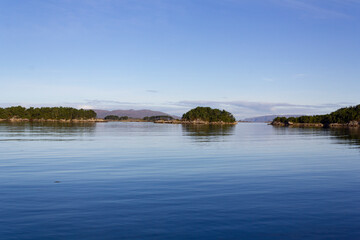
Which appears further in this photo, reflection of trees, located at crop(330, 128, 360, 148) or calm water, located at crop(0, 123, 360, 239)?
reflection of trees, located at crop(330, 128, 360, 148)

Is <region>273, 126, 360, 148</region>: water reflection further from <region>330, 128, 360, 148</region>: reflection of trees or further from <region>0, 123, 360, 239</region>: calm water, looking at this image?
<region>0, 123, 360, 239</region>: calm water

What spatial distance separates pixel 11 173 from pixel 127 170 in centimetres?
965

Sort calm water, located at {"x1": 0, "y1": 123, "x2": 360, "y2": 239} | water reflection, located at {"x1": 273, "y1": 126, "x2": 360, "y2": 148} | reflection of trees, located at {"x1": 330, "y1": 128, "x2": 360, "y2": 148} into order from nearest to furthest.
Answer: calm water, located at {"x1": 0, "y1": 123, "x2": 360, "y2": 239} < reflection of trees, located at {"x1": 330, "y1": 128, "x2": 360, "y2": 148} < water reflection, located at {"x1": 273, "y1": 126, "x2": 360, "y2": 148}

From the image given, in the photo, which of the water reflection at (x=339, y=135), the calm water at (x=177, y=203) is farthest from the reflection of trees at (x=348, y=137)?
the calm water at (x=177, y=203)

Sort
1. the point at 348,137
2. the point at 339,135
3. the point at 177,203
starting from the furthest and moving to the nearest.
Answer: the point at 339,135 < the point at 348,137 < the point at 177,203

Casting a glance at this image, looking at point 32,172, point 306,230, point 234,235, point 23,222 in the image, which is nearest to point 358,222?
point 306,230

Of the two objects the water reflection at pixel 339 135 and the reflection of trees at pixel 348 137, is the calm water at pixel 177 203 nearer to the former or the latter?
the reflection of trees at pixel 348 137

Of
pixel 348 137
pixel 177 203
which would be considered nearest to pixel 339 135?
pixel 348 137

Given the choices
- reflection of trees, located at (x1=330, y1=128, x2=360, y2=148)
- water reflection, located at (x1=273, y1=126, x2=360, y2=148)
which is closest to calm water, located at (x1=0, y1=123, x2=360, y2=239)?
reflection of trees, located at (x1=330, y1=128, x2=360, y2=148)

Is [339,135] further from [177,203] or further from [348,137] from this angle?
[177,203]

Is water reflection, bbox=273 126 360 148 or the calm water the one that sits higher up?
water reflection, bbox=273 126 360 148

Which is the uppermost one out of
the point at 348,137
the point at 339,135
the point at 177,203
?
the point at 339,135

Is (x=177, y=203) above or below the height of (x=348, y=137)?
below

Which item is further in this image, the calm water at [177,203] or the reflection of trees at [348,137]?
the reflection of trees at [348,137]
